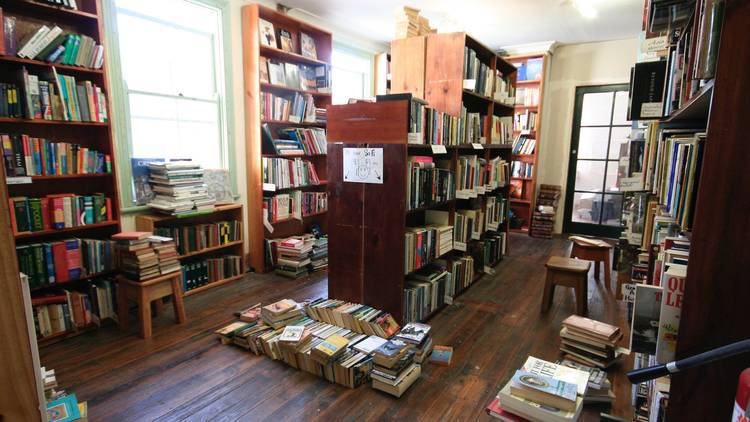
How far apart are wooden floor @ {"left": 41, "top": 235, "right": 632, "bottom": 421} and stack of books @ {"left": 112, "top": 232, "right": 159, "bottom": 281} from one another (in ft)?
1.44

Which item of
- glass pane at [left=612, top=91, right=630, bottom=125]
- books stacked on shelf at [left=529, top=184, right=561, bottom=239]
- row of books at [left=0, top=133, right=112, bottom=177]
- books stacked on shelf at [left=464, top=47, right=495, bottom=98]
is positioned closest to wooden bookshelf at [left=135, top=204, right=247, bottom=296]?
row of books at [left=0, top=133, right=112, bottom=177]

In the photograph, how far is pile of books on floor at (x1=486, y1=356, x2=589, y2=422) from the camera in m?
1.57

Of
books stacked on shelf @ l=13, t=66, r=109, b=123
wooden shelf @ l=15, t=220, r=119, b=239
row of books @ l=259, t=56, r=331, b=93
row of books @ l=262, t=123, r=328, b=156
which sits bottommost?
wooden shelf @ l=15, t=220, r=119, b=239

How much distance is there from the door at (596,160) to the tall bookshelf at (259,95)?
3.97 metres

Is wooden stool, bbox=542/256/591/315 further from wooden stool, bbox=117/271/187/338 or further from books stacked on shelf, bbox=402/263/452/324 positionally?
wooden stool, bbox=117/271/187/338

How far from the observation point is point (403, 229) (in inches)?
102

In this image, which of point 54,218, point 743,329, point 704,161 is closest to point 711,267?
point 743,329

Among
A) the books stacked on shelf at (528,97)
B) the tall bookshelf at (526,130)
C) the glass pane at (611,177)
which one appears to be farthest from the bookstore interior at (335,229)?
the glass pane at (611,177)

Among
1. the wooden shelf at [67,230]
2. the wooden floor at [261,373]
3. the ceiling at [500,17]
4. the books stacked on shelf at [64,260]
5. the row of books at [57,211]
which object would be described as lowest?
the wooden floor at [261,373]

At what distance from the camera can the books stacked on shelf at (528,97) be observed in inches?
235

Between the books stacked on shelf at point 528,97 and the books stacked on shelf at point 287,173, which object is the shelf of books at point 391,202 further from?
the books stacked on shelf at point 528,97

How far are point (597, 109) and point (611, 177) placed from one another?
3.40ft

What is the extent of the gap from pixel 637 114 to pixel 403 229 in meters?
1.47

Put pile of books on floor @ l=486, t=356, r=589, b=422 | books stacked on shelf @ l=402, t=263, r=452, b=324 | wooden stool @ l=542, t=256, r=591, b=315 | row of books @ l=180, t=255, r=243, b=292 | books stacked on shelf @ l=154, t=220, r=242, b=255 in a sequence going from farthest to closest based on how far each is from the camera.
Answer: row of books @ l=180, t=255, r=243, b=292 < books stacked on shelf @ l=154, t=220, r=242, b=255 < wooden stool @ l=542, t=256, r=591, b=315 < books stacked on shelf @ l=402, t=263, r=452, b=324 < pile of books on floor @ l=486, t=356, r=589, b=422
